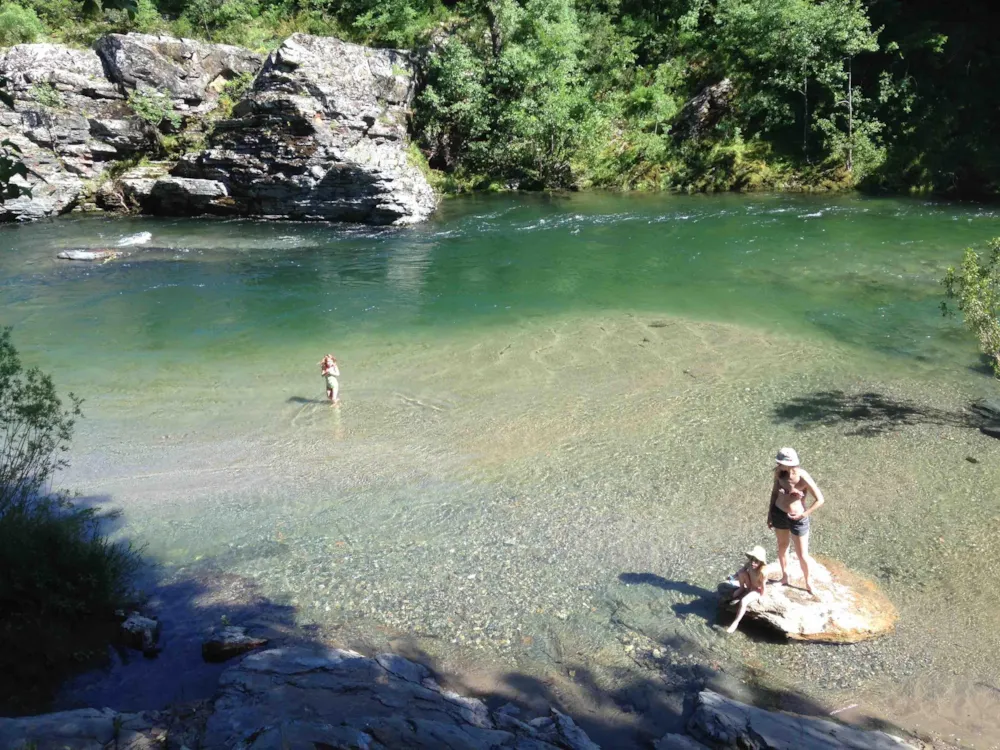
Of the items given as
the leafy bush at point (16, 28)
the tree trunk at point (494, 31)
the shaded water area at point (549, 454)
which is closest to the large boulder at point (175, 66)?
the leafy bush at point (16, 28)

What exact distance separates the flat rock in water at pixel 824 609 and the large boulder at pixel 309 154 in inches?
914

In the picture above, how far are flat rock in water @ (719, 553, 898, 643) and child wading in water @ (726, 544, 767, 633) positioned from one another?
0.24ft

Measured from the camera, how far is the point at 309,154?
94.6 feet

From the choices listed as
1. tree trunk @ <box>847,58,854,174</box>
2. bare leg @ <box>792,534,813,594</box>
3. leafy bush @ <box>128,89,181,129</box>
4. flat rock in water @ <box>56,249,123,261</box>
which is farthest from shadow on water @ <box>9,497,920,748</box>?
leafy bush @ <box>128,89,181,129</box>

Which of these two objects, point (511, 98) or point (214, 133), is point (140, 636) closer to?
point (214, 133)

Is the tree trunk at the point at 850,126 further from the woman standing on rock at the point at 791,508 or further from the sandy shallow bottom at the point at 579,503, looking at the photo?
the woman standing on rock at the point at 791,508

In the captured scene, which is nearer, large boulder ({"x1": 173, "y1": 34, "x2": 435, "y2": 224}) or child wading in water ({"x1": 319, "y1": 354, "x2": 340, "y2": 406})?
child wading in water ({"x1": 319, "y1": 354, "x2": 340, "y2": 406})

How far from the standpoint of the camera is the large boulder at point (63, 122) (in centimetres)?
3028

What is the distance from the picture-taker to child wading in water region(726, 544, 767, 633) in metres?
7.73

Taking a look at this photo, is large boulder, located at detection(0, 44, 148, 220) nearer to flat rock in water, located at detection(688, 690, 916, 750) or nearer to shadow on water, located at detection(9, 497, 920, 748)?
shadow on water, located at detection(9, 497, 920, 748)

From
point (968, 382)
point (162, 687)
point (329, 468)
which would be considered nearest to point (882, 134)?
point (968, 382)

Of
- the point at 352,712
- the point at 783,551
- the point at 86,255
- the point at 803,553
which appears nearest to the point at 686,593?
the point at 783,551

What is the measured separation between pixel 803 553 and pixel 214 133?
29.4m

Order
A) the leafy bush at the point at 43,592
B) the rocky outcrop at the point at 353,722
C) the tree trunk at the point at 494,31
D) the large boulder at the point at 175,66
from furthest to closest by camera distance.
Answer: the tree trunk at the point at 494,31 → the large boulder at the point at 175,66 → the leafy bush at the point at 43,592 → the rocky outcrop at the point at 353,722
